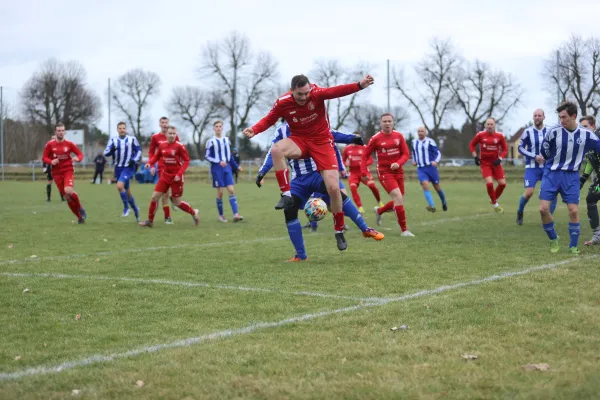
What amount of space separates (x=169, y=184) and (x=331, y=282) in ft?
26.2

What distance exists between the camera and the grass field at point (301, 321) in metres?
4.22

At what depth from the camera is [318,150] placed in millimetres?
9062

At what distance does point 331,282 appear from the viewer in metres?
7.70

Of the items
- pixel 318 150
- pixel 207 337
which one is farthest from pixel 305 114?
pixel 207 337

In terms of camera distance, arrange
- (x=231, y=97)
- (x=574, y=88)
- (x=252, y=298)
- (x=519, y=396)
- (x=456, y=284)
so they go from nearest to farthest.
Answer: (x=519, y=396) < (x=252, y=298) < (x=456, y=284) < (x=574, y=88) < (x=231, y=97)

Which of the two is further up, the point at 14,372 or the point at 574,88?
the point at 574,88

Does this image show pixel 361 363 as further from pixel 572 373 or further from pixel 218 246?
pixel 218 246

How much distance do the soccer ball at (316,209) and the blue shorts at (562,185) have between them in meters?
2.89

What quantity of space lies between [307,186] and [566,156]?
10.8ft

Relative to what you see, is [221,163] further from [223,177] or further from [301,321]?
[301,321]

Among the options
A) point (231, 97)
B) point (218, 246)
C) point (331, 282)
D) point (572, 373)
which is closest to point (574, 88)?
point (231, 97)

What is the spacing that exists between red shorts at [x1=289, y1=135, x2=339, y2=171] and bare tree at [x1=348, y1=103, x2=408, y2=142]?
47541 millimetres

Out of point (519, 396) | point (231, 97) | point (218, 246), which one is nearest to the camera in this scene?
point (519, 396)

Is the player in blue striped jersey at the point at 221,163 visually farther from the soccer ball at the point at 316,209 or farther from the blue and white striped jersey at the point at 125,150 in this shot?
the soccer ball at the point at 316,209
